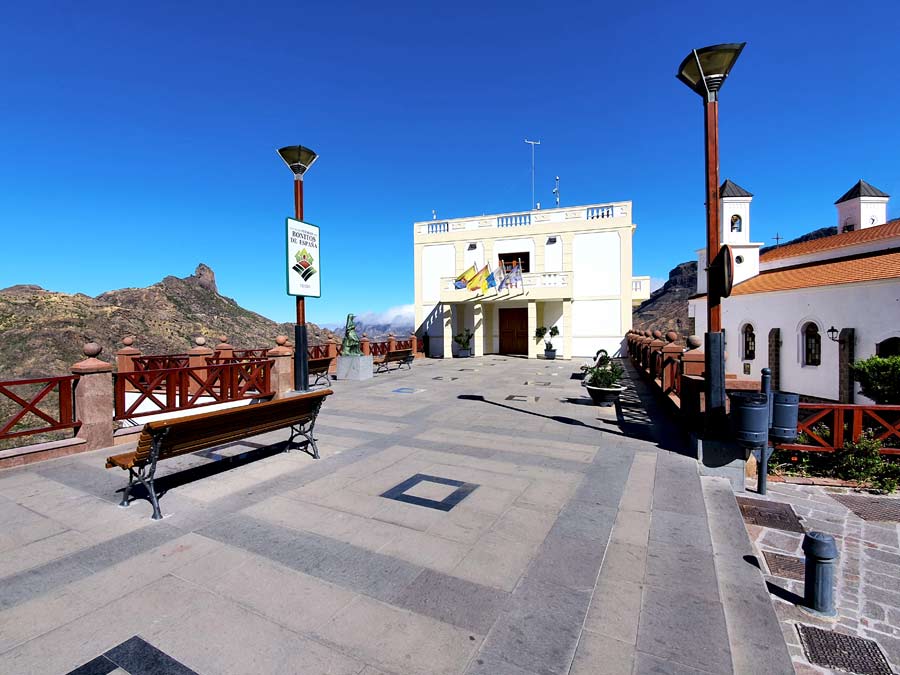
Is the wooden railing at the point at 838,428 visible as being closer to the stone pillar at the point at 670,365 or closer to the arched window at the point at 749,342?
the stone pillar at the point at 670,365

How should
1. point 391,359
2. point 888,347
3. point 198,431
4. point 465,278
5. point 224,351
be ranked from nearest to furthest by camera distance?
point 198,431 → point 224,351 → point 888,347 → point 391,359 → point 465,278

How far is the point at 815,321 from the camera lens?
1856 centimetres

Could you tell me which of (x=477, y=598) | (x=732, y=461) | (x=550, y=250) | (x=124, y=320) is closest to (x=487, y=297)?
(x=550, y=250)

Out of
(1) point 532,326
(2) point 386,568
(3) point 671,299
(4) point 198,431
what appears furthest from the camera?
(3) point 671,299

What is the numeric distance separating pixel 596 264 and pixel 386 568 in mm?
22805

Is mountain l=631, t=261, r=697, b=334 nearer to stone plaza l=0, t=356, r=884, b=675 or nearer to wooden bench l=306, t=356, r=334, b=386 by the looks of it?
wooden bench l=306, t=356, r=334, b=386

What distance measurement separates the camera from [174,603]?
9.02 feet

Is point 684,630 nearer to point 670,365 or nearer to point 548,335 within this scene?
point 670,365

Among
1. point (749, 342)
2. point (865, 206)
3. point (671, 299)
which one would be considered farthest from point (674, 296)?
point (749, 342)

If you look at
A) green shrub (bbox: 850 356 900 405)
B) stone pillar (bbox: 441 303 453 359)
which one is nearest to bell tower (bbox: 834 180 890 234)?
green shrub (bbox: 850 356 900 405)

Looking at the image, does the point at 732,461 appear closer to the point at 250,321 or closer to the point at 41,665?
the point at 41,665

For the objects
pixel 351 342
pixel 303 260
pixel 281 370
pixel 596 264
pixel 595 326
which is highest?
pixel 596 264

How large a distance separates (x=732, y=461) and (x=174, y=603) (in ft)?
19.3

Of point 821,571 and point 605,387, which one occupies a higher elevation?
point 605,387
